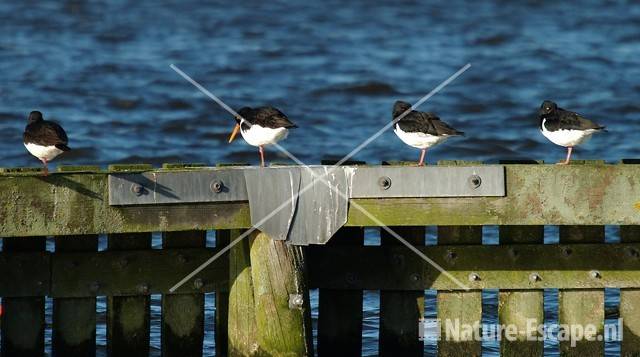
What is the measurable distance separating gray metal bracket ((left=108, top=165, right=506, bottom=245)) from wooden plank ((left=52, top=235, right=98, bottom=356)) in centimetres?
103

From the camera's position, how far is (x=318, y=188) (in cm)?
928

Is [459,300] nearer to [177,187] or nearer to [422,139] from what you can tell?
[422,139]

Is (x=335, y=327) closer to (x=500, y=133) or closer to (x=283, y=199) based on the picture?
(x=283, y=199)

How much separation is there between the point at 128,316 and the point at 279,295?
125 centimetres

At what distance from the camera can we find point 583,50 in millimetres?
31703

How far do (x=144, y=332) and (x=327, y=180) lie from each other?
1883 millimetres

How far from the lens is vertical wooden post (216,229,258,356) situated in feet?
31.3

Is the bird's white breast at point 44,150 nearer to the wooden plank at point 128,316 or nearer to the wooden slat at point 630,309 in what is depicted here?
the wooden plank at point 128,316

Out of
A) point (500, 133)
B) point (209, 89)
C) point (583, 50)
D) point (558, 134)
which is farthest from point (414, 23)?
point (558, 134)

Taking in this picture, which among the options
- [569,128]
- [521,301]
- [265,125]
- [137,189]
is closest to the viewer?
[137,189]

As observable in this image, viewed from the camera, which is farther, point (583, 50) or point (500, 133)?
point (583, 50)

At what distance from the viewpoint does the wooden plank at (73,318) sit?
9688 millimetres

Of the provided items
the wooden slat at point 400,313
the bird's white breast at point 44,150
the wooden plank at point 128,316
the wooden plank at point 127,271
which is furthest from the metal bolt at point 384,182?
the bird's white breast at point 44,150

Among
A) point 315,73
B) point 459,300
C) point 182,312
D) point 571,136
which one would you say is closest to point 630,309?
point 459,300
